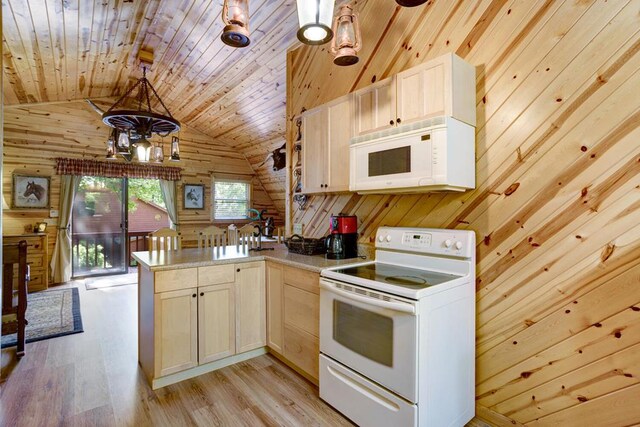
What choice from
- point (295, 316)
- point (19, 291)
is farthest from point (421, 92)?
point (19, 291)

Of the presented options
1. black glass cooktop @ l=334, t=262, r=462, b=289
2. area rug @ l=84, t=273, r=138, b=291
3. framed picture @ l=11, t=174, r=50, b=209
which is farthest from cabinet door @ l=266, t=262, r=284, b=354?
framed picture @ l=11, t=174, r=50, b=209

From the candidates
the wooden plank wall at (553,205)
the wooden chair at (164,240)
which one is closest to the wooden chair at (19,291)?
the wooden chair at (164,240)

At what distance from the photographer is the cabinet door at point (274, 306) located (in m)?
2.69

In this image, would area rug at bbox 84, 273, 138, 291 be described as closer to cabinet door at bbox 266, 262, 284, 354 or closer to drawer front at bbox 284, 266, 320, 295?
cabinet door at bbox 266, 262, 284, 354

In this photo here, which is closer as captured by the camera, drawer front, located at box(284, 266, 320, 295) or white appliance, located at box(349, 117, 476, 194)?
white appliance, located at box(349, 117, 476, 194)

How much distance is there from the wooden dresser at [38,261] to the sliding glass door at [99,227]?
56cm

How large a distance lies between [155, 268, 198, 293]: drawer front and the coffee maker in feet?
3.41

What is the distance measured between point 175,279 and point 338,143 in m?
1.60

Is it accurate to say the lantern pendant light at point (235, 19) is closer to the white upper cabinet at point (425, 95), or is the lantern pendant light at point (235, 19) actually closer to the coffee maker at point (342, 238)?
the white upper cabinet at point (425, 95)

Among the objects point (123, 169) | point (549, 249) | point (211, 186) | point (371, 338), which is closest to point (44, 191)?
point (123, 169)

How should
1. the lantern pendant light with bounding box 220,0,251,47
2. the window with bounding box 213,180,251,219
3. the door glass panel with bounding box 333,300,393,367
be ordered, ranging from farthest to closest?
the window with bounding box 213,180,251,219 < the door glass panel with bounding box 333,300,393,367 < the lantern pendant light with bounding box 220,0,251,47

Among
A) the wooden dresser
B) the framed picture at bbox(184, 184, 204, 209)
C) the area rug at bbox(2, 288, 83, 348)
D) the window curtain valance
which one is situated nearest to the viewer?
the area rug at bbox(2, 288, 83, 348)

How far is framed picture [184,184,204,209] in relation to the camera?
660cm

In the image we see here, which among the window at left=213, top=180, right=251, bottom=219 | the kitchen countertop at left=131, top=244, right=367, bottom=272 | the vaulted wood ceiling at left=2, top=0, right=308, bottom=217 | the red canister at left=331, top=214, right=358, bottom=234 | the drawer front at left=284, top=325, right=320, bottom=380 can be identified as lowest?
the drawer front at left=284, top=325, right=320, bottom=380
